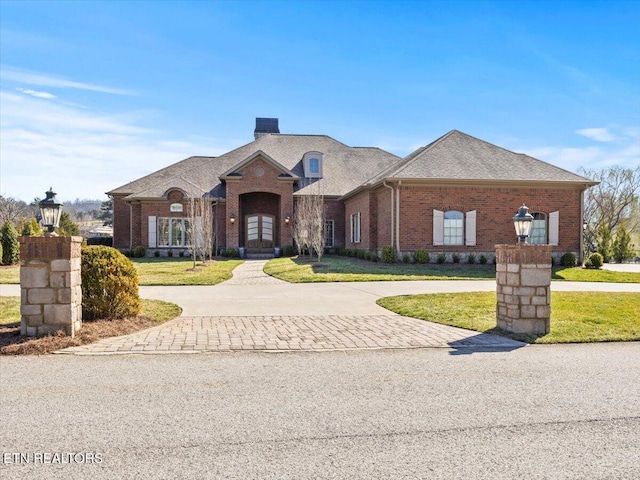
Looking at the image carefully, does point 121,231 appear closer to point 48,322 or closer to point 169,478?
point 48,322

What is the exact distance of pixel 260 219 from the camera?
30.4 meters

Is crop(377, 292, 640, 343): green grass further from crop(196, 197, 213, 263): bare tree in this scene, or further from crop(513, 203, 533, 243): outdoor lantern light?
crop(196, 197, 213, 263): bare tree

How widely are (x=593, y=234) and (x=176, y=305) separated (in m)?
42.3

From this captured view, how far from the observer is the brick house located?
70.5ft

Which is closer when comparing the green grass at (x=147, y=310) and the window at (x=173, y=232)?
the green grass at (x=147, y=310)

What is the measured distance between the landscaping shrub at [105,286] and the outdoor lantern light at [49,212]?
2.37 feet

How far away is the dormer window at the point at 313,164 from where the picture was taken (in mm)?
31781

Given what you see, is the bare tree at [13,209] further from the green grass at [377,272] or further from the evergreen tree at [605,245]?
the evergreen tree at [605,245]

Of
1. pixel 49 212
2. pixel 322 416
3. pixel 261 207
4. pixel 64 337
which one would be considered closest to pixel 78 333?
pixel 64 337

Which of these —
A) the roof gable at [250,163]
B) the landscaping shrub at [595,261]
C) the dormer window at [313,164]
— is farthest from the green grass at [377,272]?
the dormer window at [313,164]

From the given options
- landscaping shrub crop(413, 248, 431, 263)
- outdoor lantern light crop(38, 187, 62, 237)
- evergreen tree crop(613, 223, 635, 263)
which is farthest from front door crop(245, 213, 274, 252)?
outdoor lantern light crop(38, 187, 62, 237)

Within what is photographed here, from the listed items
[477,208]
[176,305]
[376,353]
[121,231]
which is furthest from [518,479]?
[121,231]

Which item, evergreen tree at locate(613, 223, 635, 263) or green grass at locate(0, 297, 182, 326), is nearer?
green grass at locate(0, 297, 182, 326)

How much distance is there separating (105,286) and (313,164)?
2455 cm
